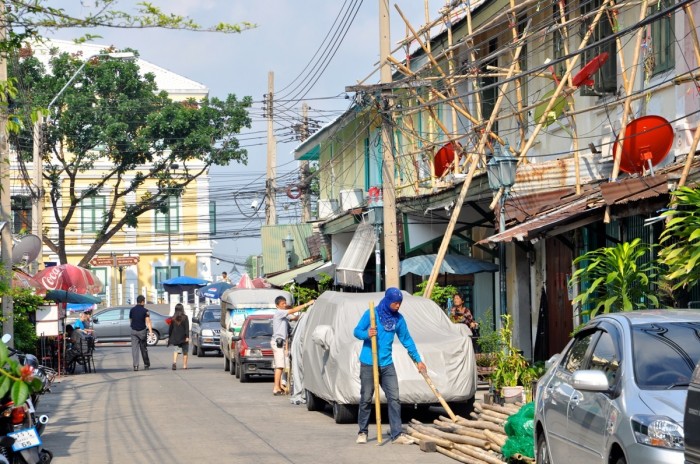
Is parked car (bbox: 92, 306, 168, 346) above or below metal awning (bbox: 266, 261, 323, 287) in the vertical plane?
below

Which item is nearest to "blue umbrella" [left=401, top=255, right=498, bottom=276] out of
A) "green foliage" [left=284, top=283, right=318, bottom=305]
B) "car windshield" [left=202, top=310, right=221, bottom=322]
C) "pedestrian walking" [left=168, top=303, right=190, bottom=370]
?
"pedestrian walking" [left=168, top=303, right=190, bottom=370]

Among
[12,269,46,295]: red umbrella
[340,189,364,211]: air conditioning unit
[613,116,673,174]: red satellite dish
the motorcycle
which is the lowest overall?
the motorcycle

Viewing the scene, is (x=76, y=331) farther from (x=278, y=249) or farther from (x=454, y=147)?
(x=278, y=249)

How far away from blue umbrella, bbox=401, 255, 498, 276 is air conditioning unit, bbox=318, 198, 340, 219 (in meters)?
13.9

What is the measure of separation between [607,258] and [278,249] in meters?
37.1

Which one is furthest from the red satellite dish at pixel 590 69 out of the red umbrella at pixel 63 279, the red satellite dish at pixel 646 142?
the red umbrella at pixel 63 279

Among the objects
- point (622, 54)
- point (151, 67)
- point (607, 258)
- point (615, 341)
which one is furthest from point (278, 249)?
point (615, 341)

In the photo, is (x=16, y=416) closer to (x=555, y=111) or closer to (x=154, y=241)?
(x=555, y=111)

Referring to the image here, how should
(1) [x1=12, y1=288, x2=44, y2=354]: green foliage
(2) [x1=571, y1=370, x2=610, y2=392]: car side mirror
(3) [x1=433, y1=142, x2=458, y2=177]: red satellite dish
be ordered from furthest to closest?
(3) [x1=433, y1=142, x2=458, y2=177]: red satellite dish, (1) [x1=12, y1=288, x2=44, y2=354]: green foliage, (2) [x1=571, y1=370, x2=610, y2=392]: car side mirror

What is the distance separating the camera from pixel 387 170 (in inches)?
872

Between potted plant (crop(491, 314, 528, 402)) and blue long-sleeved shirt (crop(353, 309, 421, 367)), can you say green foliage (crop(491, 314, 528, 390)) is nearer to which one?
potted plant (crop(491, 314, 528, 402))

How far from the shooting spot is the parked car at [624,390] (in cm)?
795

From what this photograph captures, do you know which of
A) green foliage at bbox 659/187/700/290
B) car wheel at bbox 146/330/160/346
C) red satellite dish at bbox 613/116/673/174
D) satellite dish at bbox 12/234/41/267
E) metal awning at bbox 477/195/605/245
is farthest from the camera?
car wheel at bbox 146/330/160/346

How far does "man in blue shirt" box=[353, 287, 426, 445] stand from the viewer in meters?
14.8
